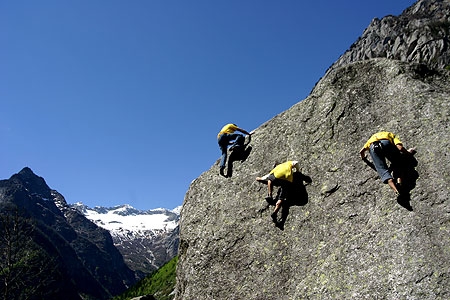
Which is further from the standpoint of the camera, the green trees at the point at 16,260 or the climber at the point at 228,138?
the green trees at the point at 16,260

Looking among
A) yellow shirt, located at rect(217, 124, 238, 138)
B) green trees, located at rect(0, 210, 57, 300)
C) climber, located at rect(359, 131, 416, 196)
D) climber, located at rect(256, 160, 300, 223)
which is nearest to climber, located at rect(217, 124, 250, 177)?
yellow shirt, located at rect(217, 124, 238, 138)

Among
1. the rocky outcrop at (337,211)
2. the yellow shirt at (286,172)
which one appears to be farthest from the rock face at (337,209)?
the yellow shirt at (286,172)

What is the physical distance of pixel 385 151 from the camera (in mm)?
13461

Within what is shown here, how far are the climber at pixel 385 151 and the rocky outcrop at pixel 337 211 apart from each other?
548mm

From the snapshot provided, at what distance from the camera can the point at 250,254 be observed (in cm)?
1499

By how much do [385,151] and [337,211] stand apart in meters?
2.94

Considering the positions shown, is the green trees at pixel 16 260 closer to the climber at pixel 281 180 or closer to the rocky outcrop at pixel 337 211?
the rocky outcrop at pixel 337 211

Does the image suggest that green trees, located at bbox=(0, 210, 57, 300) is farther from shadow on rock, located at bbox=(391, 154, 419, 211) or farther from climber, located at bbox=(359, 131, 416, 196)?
shadow on rock, located at bbox=(391, 154, 419, 211)

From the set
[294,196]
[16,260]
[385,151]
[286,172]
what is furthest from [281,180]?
[16,260]

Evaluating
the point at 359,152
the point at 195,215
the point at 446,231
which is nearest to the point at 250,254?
the point at 195,215

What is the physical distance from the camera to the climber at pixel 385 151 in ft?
43.4

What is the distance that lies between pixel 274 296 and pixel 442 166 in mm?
7745

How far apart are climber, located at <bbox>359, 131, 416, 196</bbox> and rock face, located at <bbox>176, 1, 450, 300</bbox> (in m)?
0.52

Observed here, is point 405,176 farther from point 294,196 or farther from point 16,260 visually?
point 16,260
